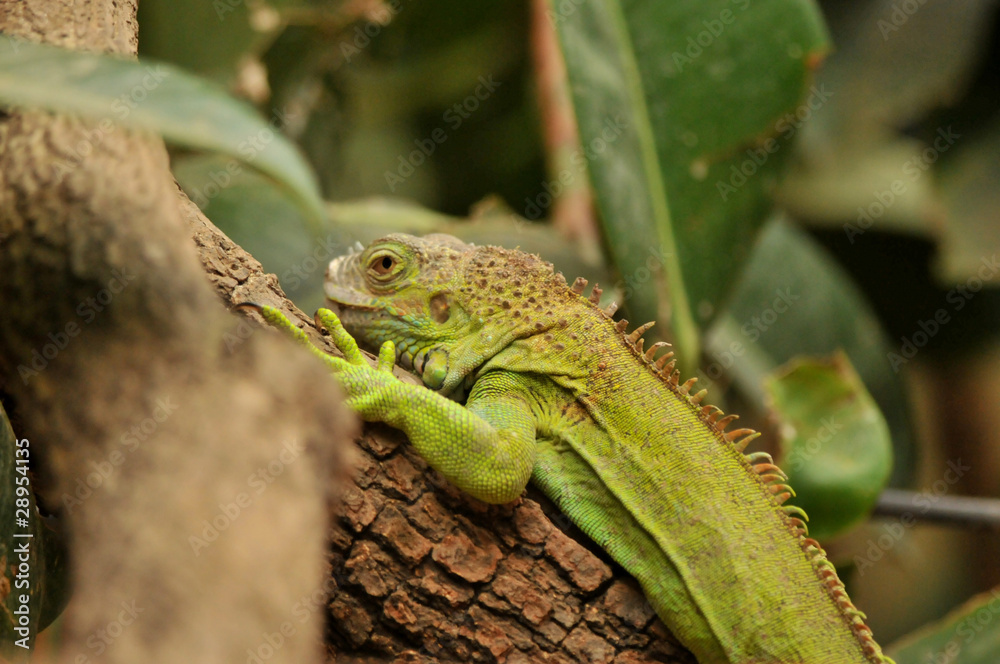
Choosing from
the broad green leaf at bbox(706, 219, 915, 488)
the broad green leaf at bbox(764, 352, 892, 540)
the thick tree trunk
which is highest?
the broad green leaf at bbox(706, 219, 915, 488)

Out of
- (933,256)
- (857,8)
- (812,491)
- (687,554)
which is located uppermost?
(857,8)

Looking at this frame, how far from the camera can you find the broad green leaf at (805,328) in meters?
6.23

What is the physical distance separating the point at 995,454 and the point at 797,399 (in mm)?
4898

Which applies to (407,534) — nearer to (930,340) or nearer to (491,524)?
(491,524)

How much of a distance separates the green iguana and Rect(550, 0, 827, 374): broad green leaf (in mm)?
1528

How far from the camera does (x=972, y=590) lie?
8227mm

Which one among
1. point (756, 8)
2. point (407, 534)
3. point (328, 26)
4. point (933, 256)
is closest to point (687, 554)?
point (407, 534)

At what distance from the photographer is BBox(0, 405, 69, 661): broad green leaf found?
2.19 metres

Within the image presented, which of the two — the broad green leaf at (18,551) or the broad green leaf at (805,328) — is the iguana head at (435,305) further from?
the broad green leaf at (805,328)

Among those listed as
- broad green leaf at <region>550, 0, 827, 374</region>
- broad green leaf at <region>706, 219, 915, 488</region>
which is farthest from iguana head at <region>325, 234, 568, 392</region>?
broad green leaf at <region>706, 219, 915, 488</region>

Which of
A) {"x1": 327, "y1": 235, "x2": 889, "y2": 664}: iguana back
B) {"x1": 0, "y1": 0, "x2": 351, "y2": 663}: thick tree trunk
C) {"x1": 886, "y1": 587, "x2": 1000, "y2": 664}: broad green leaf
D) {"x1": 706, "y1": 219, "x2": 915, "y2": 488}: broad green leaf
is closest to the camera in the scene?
{"x1": 0, "y1": 0, "x2": 351, "y2": 663}: thick tree trunk

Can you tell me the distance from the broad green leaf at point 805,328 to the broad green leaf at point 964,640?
2.33m

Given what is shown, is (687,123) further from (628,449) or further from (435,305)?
(628,449)

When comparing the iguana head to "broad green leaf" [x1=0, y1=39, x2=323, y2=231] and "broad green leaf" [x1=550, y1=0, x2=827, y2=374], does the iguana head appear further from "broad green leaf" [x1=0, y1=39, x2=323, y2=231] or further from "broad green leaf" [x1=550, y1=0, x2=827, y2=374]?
"broad green leaf" [x1=550, y1=0, x2=827, y2=374]
